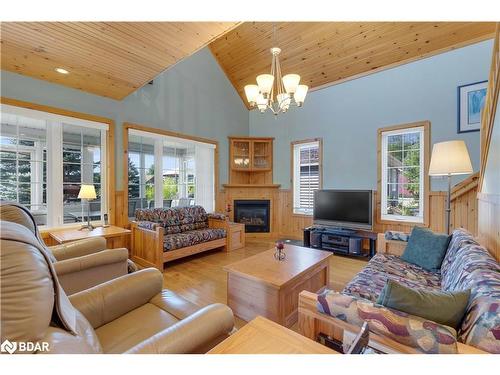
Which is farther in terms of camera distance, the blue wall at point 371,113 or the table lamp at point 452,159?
the blue wall at point 371,113

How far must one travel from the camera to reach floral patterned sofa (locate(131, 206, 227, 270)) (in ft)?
10.7

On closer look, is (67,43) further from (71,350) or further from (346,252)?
(346,252)

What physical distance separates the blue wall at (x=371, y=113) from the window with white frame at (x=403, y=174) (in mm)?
171

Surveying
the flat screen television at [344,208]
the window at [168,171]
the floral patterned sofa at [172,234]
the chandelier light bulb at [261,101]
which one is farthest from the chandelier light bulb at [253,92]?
the flat screen television at [344,208]

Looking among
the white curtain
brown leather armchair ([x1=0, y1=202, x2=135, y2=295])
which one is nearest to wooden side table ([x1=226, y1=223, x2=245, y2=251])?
the white curtain

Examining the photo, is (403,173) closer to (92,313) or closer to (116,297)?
(116,297)

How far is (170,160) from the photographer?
4.49m

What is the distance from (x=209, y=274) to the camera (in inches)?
123

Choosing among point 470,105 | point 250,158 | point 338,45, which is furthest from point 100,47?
point 470,105

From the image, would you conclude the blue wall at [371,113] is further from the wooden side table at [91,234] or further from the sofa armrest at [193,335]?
the sofa armrest at [193,335]

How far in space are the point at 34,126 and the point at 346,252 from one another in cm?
483

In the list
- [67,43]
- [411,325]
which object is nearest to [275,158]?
[67,43]

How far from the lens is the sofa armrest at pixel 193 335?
2.69ft

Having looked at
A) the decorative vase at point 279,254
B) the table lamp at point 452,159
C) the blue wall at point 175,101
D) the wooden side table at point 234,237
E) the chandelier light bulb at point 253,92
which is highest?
the blue wall at point 175,101
